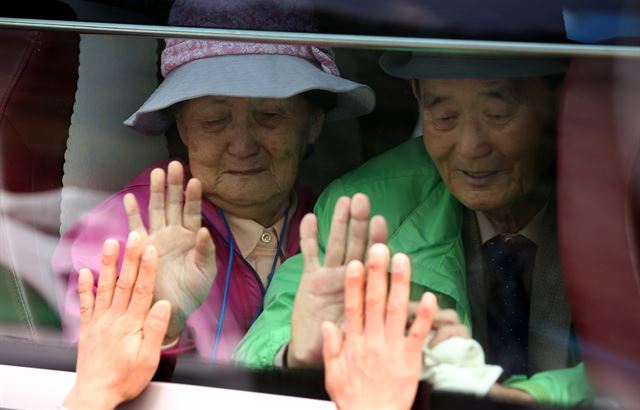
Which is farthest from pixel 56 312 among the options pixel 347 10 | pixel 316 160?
pixel 347 10

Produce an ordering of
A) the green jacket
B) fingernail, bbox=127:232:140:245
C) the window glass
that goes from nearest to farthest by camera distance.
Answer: the window glass < the green jacket < fingernail, bbox=127:232:140:245

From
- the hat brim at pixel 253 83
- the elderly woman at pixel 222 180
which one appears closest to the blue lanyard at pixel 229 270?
the elderly woman at pixel 222 180

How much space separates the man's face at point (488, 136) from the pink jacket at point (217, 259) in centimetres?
28

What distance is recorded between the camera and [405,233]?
1.88m

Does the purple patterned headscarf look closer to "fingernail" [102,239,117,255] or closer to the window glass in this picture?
the window glass

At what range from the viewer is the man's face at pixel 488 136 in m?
1.81

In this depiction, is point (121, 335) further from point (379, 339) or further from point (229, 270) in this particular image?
point (379, 339)

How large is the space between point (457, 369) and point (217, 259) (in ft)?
1.68

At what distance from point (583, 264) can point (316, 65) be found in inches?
23.2

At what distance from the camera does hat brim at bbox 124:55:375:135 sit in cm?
191

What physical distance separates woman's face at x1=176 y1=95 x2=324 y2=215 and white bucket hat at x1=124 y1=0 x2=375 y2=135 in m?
0.03

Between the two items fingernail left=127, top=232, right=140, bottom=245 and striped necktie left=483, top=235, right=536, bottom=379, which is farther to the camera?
fingernail left=127, top=232, right=140, bottom=245

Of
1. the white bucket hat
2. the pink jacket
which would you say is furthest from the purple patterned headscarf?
the pink jacket

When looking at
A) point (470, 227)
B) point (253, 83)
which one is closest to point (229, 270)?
point (253, 83)
